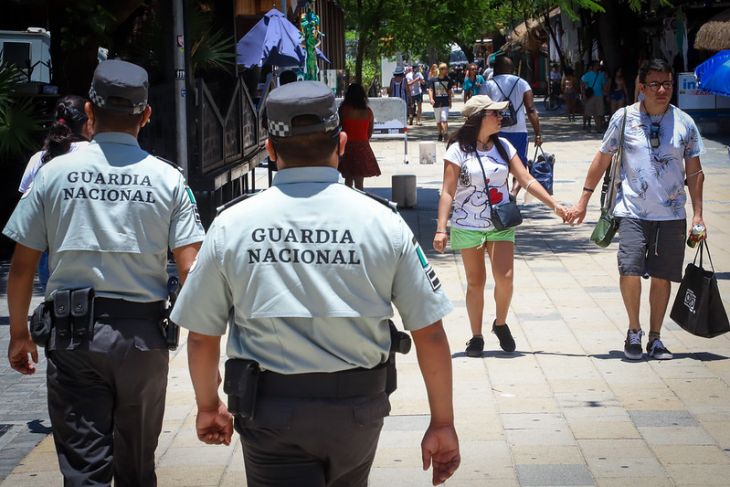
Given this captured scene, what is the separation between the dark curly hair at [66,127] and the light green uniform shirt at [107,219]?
5.63 ft

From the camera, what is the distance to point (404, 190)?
16.0 metres

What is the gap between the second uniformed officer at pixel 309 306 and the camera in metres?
3.08

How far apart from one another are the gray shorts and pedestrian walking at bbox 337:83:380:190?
7425 millimetres

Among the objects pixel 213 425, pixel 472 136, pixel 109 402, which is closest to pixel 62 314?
pixel 109 402

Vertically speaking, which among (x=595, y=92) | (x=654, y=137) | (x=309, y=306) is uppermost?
(x=654, y=137)

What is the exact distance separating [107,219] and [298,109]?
4.17ft

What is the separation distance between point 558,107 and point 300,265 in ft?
139

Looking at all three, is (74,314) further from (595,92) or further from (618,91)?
(595,92)

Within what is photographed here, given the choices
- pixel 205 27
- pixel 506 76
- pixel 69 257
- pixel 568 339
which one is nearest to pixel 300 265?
pixel 69 257

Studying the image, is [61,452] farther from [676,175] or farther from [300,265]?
[676,175]

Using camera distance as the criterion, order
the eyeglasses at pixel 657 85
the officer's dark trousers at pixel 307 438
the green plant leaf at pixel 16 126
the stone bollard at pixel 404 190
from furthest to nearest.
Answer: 1. the stone bollard at pixel 404 190
2. the green plant leaf at pixel 16 126
3. the eyeglasses at pixel 657 85
4. the officer's dark trousers at pixel 307 438

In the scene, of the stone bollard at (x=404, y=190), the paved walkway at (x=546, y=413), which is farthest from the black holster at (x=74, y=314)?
the stone bollard at (x=404, y=190)

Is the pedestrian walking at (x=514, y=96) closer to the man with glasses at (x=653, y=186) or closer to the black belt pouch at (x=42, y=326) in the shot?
the man with glasses at (x=653, y=186)

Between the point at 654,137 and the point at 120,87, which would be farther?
the point at 654,137
